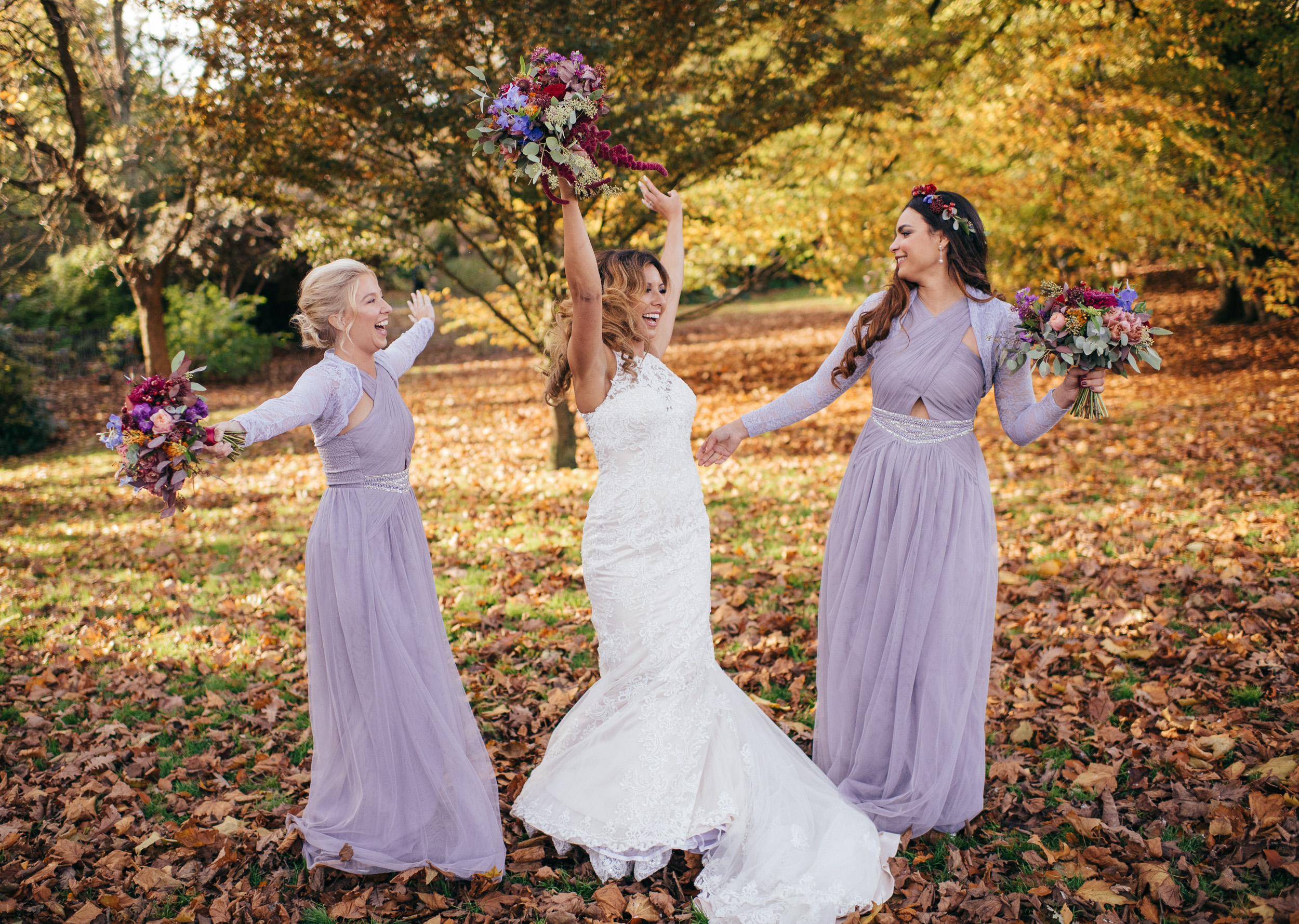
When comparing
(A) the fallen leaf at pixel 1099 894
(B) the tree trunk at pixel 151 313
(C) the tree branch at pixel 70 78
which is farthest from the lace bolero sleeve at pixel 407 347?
(B) the tree trunk at pixel 151 313

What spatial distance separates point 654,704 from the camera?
372 cm

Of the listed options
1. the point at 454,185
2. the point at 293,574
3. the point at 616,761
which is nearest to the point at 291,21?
the point at 454,185

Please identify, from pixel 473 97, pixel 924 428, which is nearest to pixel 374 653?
pixel 924 428

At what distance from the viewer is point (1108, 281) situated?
1308cm

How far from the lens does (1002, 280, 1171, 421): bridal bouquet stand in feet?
11.4

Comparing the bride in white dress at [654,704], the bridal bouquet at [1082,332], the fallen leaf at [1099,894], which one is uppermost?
the bridal bouquet at [1082,332]

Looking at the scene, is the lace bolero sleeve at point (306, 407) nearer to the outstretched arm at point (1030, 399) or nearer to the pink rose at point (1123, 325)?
the outstretched arm at point (1030, 399)

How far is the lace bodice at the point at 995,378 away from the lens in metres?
3.69

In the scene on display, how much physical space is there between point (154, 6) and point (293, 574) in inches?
240

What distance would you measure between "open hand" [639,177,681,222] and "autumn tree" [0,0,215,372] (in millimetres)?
7673

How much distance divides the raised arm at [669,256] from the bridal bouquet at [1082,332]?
156 centimetres

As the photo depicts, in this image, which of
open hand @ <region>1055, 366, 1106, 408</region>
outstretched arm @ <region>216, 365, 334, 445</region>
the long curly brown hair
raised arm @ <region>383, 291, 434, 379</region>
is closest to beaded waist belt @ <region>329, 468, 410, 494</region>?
outstretched arm @ <region>216, 365, 334, 445</region>

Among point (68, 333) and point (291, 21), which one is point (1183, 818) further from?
point (68, 333)

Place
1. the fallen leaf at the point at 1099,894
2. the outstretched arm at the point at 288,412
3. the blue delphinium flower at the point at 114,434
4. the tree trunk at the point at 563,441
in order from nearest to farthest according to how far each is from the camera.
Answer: the blue delphinium flower at the point at 114,434 → the outstretched arm at the point at 288,412 → the fallen leaf at the point at 1099,894 → the tree trunk at the point at 563,441
